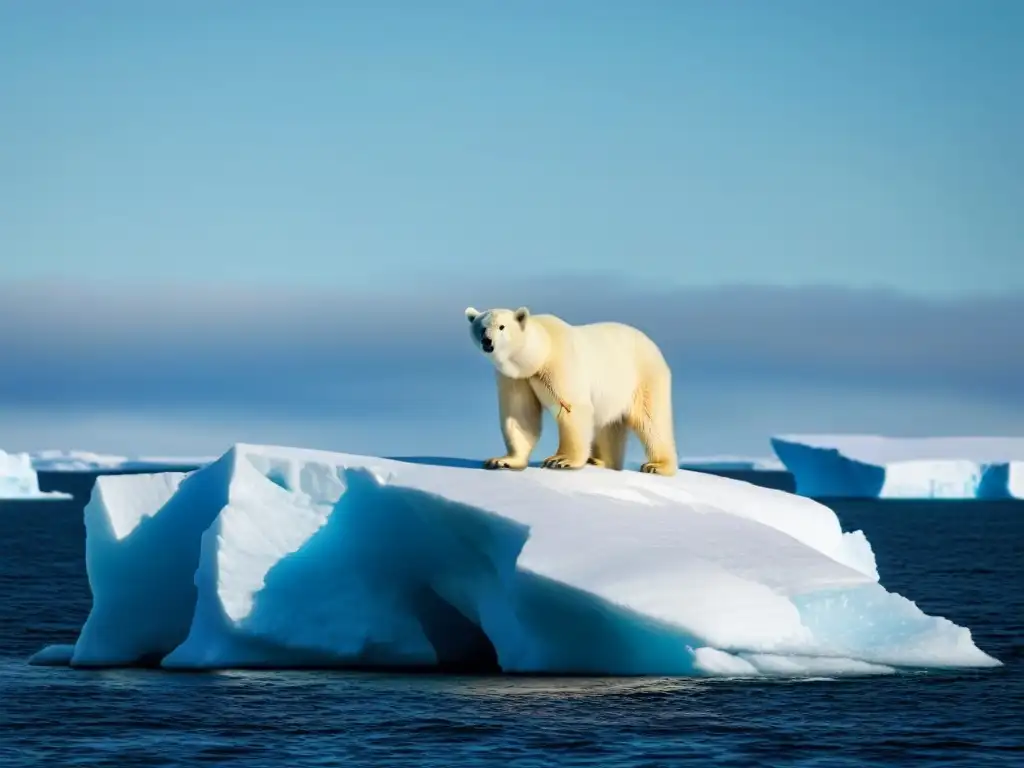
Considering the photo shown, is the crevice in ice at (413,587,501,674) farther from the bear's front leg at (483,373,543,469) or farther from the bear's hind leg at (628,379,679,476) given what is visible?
the bear's hind leg at (628,379,679,476)

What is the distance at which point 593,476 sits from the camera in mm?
15969

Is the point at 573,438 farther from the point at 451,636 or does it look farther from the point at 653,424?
the point at 451,636

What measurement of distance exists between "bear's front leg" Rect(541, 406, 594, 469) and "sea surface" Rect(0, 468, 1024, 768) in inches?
96.7

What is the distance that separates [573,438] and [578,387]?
494mm

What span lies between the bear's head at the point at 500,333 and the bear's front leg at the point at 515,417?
0.43 meters

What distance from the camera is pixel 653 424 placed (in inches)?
682

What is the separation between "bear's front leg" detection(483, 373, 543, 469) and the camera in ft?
52.5

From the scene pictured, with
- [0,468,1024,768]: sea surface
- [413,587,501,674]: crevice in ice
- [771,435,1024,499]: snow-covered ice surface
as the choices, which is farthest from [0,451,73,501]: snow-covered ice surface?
[413,587,501,674]: crevice in ice

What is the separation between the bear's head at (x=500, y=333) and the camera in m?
15.4

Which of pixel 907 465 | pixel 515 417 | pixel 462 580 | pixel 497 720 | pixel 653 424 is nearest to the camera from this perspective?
pixel 497 720

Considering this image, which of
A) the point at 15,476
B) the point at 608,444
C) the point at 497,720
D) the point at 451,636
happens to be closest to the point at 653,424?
the point at 608,444

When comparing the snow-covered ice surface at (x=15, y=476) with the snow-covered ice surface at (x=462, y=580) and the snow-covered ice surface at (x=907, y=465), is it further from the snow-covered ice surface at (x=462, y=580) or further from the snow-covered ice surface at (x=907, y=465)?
the snow-covered ice surface at (x=462, y=580)

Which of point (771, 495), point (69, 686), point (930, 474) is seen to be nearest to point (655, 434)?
point (771, 495)

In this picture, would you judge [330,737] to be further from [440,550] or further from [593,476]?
[593,476]
